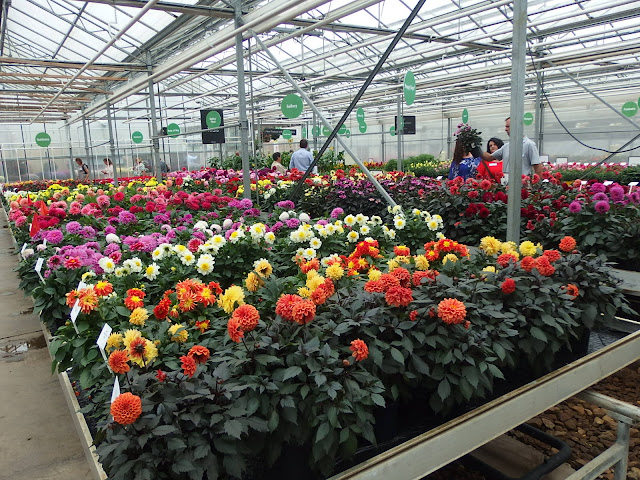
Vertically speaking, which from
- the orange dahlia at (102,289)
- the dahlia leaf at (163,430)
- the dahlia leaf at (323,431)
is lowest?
the dahlia leaf at (323,431)

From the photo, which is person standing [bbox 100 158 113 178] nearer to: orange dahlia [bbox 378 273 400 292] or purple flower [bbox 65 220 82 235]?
purple flower [bbox 65 220 82 235]

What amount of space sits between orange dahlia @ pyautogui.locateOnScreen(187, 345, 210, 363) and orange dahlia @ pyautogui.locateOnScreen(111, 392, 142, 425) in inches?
8.0

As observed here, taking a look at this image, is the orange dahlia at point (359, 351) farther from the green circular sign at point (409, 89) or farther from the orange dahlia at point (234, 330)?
the green circular sign at point (409, 89)

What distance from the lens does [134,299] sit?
5.91 feet

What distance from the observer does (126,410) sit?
3.73 feet

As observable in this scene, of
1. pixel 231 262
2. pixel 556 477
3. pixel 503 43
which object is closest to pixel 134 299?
pixel 231 262

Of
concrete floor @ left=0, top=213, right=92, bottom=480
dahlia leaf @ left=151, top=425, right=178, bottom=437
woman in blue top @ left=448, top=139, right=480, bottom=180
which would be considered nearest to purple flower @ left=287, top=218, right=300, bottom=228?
concrete floor @ left=0, top=213, right=92, bottom=480

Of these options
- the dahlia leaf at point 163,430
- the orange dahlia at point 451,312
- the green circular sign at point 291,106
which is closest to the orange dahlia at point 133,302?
the dahlia leaf at point 163,430

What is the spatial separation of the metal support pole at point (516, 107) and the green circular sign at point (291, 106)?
13.0ft

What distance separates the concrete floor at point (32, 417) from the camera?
7.59ft

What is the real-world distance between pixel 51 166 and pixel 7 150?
1583 mm

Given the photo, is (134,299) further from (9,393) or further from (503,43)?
(503,43)

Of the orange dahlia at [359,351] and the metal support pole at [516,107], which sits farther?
the metal support pole at [516,107]

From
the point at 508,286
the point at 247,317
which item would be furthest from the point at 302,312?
the point at 508,286
